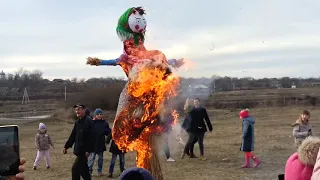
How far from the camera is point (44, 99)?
2104 inches

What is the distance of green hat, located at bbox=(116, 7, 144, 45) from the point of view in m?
6.82

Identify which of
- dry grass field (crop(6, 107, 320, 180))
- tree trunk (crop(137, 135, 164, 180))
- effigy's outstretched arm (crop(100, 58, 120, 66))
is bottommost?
dry grass field (crop(6, 107, 320, 180))

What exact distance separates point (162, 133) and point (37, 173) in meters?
5.83

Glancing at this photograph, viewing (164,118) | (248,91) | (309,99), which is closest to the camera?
(164,118)

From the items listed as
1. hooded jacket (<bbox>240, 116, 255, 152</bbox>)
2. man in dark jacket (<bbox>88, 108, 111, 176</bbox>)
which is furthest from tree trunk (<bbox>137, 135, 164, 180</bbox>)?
hooded jacket (<bbox>240, 116, 255, 152</bbox>)

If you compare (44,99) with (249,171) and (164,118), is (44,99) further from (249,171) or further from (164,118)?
(164,118)

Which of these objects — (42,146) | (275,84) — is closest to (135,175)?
(42,146)

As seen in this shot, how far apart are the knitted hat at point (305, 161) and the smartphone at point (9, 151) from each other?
1.95 m

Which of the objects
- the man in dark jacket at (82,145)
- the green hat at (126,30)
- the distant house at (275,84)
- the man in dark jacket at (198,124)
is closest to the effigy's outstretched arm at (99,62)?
the green hat at (126,30)

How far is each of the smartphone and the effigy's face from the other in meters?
3.90

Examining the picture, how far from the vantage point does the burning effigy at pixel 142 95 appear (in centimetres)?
614

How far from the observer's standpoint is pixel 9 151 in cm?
310

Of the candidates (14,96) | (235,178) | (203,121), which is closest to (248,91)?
(14,96)

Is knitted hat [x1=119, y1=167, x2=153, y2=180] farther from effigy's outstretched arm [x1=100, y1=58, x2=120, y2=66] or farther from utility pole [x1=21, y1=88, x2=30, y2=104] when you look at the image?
utility pole [x1=21, y1=88, x2=30, y2=104]
